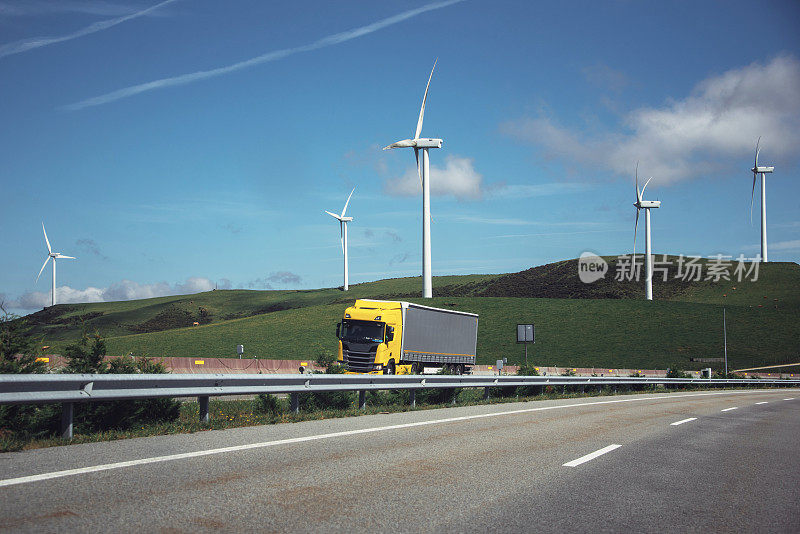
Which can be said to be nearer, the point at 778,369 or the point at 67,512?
the point at 67,512

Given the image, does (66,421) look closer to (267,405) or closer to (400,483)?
(400,483)

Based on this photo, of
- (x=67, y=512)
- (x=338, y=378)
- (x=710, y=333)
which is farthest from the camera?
(x=710, y=333)

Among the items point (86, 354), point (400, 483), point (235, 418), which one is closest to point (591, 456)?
point (400, 483)

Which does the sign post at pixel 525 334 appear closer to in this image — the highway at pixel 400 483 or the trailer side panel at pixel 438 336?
the trailer side panel at pixel 438 336

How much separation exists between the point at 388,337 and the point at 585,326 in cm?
5642

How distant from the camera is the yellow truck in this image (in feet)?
109

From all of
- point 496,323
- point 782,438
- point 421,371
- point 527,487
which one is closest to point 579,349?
point 496,323

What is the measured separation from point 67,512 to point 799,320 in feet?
315

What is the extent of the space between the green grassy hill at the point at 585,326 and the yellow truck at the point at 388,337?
2279 centimetres

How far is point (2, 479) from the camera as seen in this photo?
6477 millimetres

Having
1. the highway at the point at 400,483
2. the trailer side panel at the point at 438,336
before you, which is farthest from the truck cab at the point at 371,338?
the highway at the point at 400,483

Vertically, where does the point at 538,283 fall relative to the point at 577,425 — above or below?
above

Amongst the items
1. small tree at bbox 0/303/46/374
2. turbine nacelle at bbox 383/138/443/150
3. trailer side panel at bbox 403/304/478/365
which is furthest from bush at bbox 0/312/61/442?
turbine nacelle at bbox 383/138/443/150

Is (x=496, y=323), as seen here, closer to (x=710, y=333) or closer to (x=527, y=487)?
(x=710, y=333)
